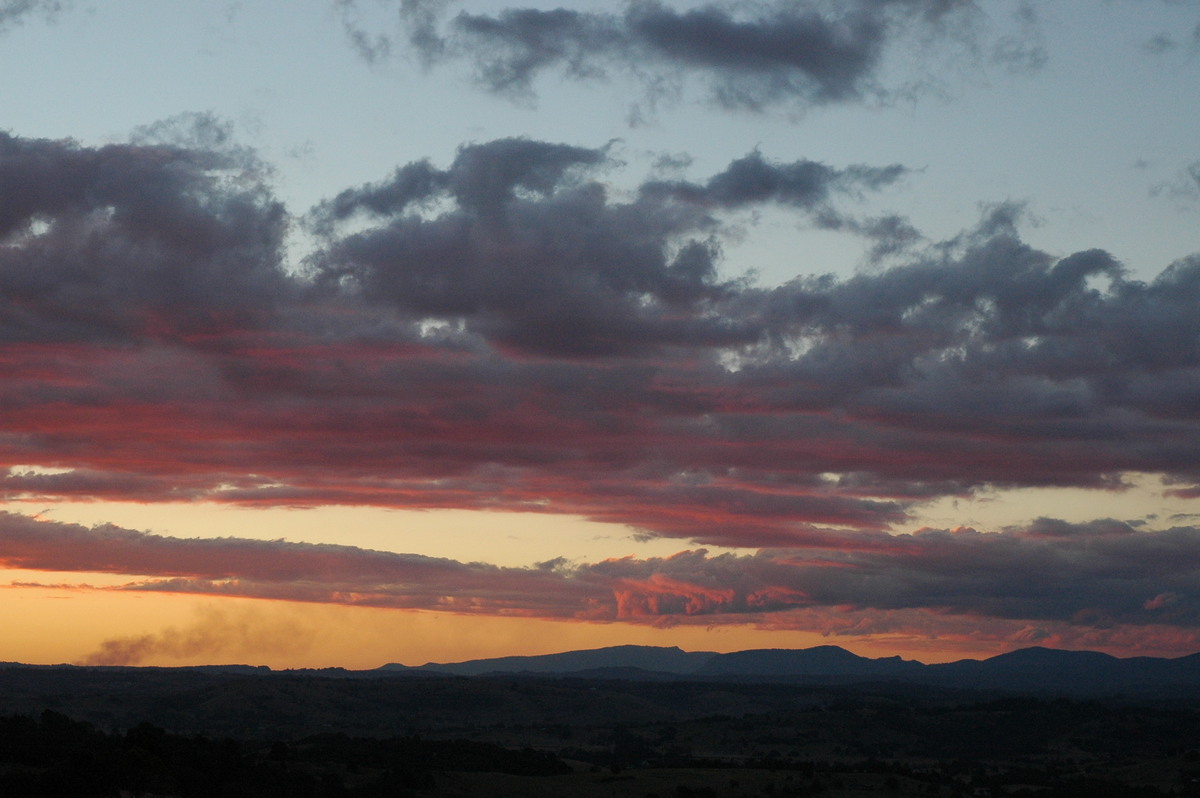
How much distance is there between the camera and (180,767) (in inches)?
2904

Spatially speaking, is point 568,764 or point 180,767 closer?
point 180,767

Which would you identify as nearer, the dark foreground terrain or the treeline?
the treeline

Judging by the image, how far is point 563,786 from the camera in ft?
326

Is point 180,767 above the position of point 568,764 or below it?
above

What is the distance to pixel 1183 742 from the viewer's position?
18538 cm

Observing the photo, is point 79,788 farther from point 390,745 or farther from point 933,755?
point 933,755

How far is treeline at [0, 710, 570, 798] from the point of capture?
2530 inches

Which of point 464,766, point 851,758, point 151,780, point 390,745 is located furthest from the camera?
point 851,758

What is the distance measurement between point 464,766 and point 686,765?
24969mm

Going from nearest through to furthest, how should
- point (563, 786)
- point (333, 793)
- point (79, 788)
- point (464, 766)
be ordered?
point (79, 788) < point (333, 793) < point (563, 786) < point (464, 766)

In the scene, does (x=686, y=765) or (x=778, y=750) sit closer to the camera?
(x=686, y=765)

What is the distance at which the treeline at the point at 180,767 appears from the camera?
64.2 m

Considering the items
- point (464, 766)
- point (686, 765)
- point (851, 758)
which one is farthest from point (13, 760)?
point (851, 758)

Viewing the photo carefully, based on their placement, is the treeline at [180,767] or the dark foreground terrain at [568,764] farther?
the dark foreground terrain at [568,764]
